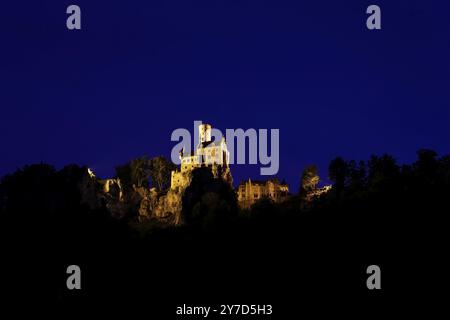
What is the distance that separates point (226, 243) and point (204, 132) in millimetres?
89069

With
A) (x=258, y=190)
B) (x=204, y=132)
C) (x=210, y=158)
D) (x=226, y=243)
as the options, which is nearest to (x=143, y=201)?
(x=258, y=190)

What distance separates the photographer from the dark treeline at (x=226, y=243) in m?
44.6

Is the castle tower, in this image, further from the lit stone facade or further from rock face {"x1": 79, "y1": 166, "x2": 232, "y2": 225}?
rock face {"x1": 79, "y1": 166, "x2": 232, "y2": 225}

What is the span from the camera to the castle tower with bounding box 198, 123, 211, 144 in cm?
14106

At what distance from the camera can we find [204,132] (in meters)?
142

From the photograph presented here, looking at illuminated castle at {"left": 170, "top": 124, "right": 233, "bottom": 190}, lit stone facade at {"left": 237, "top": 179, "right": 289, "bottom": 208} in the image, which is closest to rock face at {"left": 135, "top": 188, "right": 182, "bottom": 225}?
illuminated castle at {"left": 170, "top": 124, "right": 233, "bottom": 190}

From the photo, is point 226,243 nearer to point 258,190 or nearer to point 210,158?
point 258,190

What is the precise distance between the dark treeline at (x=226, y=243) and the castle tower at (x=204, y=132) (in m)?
72.9

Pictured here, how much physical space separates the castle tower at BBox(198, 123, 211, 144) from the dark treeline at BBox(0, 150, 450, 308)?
7288 cm

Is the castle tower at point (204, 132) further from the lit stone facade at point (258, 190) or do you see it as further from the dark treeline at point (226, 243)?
the dark treeline at point (226, 243)
